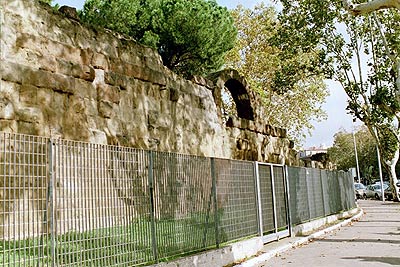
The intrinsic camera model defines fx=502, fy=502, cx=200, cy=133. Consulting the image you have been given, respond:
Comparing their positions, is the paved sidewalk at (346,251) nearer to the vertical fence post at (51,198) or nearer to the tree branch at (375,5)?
the vertical fence post at (51,198)

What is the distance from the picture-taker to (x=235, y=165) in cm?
1078

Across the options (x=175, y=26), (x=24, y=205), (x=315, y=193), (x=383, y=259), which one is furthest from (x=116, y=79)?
(x=175, y=26)

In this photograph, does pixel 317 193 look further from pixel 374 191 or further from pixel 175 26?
pixel 374 191

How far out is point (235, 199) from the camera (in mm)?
10430

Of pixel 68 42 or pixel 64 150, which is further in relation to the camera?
pixel 68 42

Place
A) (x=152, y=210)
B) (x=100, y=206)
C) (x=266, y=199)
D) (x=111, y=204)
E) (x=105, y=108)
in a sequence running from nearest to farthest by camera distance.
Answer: (x=100, y=206)
(x=111, y=204)
(x=152, y=210)
(x=105, y=108)
(x=266, y=199)

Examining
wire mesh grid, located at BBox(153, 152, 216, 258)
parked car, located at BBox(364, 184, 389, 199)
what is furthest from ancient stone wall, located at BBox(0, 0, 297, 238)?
parked car, located at BBox(364, 184, 389, 199)

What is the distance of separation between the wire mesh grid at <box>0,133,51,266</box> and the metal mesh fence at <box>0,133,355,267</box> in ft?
0.04

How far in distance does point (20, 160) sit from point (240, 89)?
1264 centimetres

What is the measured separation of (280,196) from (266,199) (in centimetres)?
118

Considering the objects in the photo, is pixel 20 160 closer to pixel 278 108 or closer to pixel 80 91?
pixel 80 91

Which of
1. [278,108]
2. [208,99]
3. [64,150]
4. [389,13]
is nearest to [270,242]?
[208,99]

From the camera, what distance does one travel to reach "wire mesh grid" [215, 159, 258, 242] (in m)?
9.85

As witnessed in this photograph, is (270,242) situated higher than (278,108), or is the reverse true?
(278,108)
